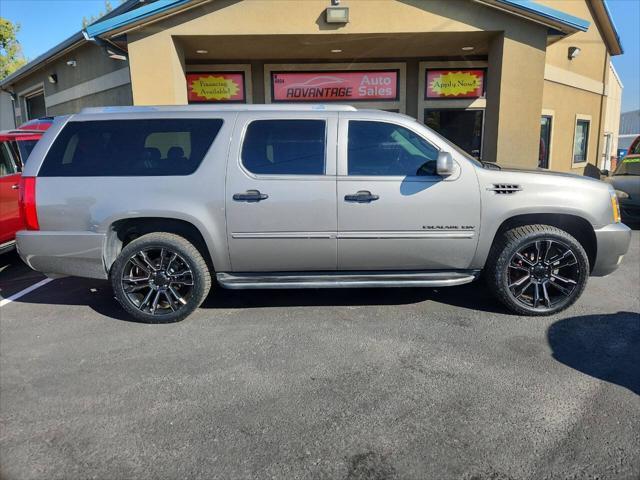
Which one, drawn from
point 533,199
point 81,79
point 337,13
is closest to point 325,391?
point 533,199

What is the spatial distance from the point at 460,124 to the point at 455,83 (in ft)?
3.34

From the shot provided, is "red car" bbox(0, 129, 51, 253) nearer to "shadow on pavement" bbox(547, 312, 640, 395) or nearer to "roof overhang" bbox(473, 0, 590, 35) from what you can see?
"shadow on pavement" bbox(547, 312, 640, 395)

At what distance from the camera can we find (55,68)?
15.3 m

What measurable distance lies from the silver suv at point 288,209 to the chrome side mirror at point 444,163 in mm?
119

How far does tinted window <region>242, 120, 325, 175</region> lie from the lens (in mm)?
4297

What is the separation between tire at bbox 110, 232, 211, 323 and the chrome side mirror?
90.1 inches

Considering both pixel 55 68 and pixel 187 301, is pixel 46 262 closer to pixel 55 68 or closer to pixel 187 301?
pixel 187 301

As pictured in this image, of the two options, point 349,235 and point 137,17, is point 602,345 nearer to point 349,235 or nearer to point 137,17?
point 349,235

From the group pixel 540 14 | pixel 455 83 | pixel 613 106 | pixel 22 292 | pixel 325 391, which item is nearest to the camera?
pixel 325 391

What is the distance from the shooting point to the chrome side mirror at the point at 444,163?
4027 millimetres

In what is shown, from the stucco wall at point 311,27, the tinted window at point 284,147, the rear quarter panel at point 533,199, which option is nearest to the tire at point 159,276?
the tinted window at point 284,147

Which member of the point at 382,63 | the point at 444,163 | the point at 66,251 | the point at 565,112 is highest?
the point at 382,63

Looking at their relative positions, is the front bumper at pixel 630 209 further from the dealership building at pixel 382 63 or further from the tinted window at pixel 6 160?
the tinted window at pixel 6 160

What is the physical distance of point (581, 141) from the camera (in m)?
15.3
